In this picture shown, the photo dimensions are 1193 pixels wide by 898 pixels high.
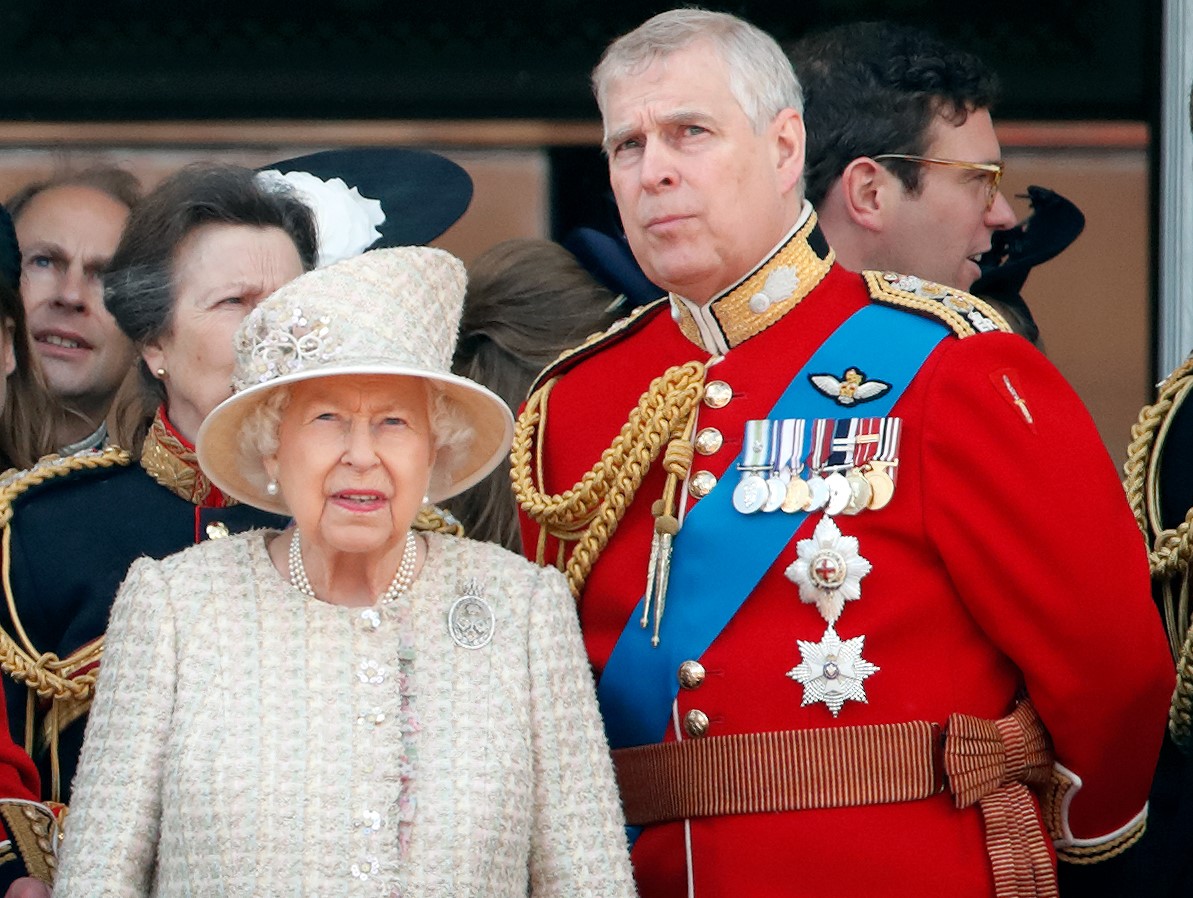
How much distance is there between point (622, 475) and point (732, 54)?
61 centimetres

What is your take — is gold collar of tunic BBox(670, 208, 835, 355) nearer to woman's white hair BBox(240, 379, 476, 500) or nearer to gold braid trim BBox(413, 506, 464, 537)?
woman's white hair BBox(240, 379, 476, 500)

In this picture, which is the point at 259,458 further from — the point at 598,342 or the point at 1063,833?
the point at 1063,833

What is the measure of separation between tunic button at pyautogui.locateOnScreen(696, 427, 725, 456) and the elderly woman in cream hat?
12.4 inches

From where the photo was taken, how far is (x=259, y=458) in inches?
127

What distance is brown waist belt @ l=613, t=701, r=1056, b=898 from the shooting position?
3213 mm

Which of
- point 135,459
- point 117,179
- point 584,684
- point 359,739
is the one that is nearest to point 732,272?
point 584,684

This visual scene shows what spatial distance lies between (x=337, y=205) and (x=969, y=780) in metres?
1.69

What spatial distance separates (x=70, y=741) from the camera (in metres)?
3.83


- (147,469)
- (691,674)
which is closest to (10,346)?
(147,469)

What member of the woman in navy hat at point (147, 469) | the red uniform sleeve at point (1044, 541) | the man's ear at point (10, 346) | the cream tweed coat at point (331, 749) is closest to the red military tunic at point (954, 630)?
the red uniform sleeve at point (1044, 541)

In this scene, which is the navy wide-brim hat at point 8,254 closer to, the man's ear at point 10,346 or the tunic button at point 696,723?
the man's ear at point 10,346

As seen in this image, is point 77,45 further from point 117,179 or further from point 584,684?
point 584,684

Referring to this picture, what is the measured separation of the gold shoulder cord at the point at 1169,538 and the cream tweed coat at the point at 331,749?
3.49 ft

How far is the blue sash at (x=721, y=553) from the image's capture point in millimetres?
3287
